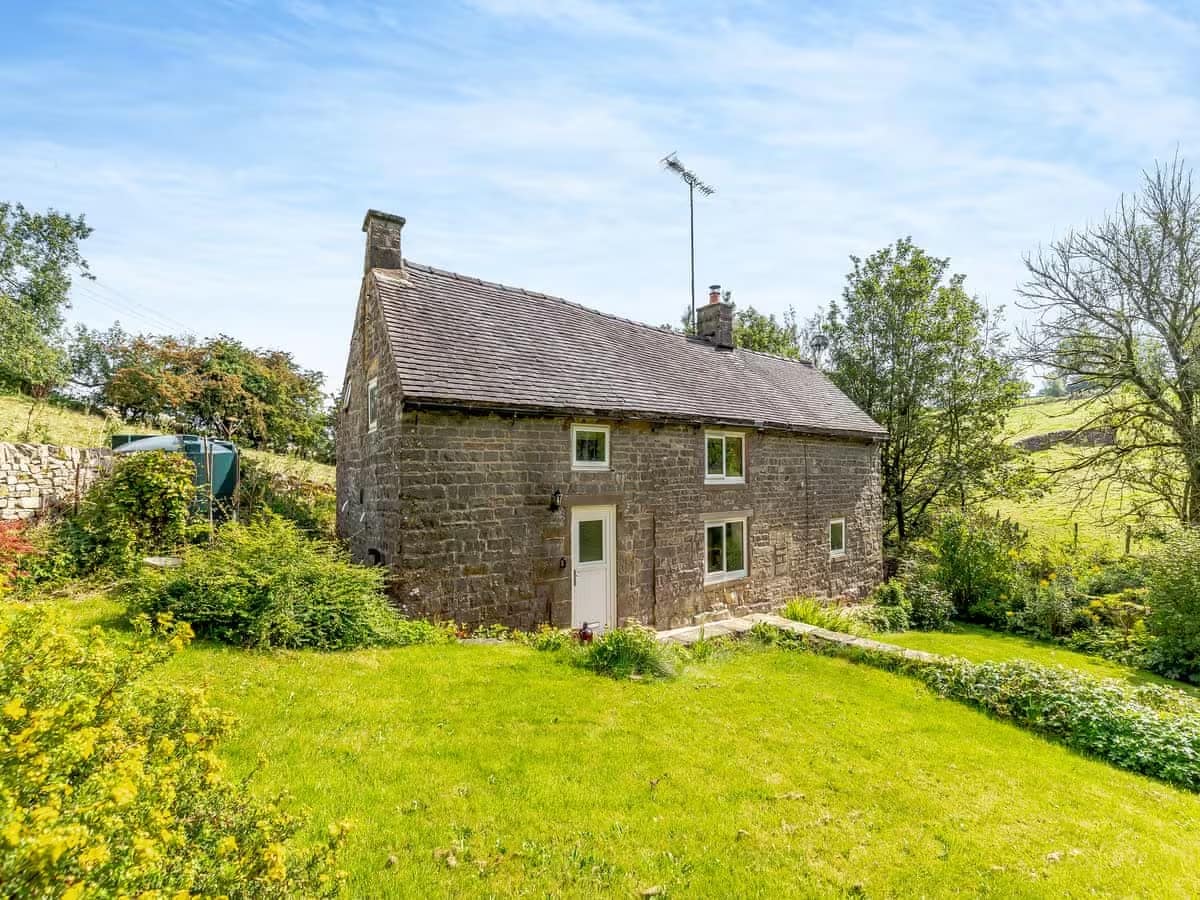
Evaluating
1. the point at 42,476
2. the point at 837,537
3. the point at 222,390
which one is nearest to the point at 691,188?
the point at 837,537

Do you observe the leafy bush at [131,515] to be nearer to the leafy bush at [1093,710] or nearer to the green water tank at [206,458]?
the green water tank at [206,458]

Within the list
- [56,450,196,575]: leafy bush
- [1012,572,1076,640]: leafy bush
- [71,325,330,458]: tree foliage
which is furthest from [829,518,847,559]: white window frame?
[71,325,330,458]: tree foliage

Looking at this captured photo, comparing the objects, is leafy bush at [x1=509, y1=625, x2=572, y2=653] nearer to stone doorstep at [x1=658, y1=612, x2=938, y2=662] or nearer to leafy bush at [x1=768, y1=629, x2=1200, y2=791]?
stone doorstep at [x1=658, y1=612, x2=938, y2=662]

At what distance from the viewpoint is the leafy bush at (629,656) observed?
8.29 metres

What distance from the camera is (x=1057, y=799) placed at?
5.57 meters

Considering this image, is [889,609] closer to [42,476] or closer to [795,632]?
[795,632]

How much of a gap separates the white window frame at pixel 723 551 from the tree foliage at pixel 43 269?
28.3 metres

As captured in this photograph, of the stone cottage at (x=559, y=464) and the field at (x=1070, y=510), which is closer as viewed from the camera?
the stone cottage at (x=559, y=464)

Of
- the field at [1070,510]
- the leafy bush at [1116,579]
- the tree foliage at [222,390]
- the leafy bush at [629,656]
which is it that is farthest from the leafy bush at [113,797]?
the leafy bush at [1116,579]

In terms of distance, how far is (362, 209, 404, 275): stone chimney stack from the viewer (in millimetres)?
11852

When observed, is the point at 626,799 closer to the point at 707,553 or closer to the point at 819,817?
the point at 819,817

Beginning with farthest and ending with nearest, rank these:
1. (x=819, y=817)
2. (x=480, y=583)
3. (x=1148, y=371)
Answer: (x=1148, y=371) < (x=480, y=583) < (x=819, y=817)

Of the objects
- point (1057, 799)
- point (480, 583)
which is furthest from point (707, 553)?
point (1057, 799)

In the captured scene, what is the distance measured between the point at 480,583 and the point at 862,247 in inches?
831
